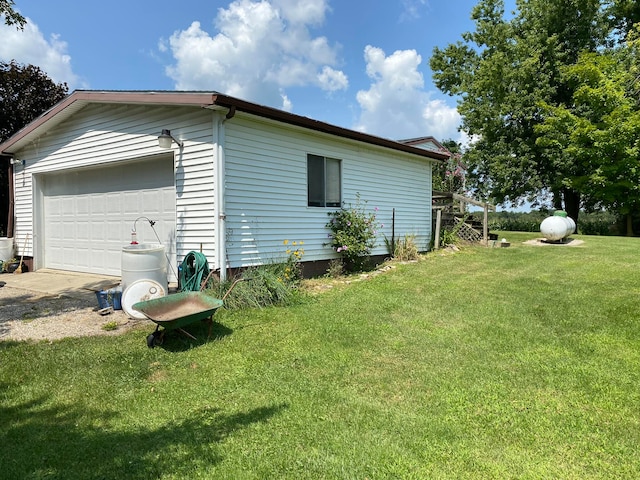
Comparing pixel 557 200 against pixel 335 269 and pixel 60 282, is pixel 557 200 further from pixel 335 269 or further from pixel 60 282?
pixel 60 282

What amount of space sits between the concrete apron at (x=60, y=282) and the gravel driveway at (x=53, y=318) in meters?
0.39

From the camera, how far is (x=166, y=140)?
6605 millimetres

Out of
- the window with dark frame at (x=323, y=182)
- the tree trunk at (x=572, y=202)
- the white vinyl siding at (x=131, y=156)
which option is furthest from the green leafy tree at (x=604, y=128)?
the white vinyl siding at (x=131, y=156)

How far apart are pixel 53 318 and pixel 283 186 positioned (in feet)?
13.5

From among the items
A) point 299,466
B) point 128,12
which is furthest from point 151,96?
point 299,466

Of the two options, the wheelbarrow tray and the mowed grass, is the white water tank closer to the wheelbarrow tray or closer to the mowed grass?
the mowed grass

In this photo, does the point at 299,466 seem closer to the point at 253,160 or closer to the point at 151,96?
the point at 253,160

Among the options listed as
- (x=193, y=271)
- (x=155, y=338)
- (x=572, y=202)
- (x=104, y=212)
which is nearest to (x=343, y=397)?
(x=155, y=338)

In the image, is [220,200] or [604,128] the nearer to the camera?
[220,200]

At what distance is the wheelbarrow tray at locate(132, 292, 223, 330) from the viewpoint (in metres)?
4.03

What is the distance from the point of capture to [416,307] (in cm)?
580

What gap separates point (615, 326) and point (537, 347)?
136cm

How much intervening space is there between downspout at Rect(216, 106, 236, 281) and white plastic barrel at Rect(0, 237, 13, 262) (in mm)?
6870

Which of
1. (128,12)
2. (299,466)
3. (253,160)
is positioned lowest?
(299,466)
